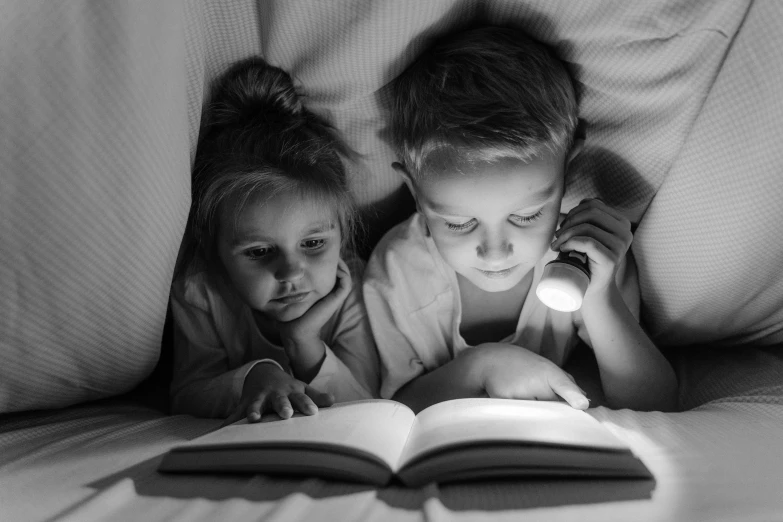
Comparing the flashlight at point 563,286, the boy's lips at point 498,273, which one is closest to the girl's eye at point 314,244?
the boy's lips at point 498,273

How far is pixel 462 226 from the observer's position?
0.87 metres

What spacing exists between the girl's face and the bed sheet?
221 mm

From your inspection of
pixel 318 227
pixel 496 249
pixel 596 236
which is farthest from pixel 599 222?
pixel 318 227

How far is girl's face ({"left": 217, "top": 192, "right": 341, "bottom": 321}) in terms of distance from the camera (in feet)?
3.04

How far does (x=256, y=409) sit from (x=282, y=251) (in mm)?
223

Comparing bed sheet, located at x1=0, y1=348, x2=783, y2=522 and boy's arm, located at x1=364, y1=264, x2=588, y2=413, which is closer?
bed sheet, located at x1=0, y1=348, x2=783, y2=522

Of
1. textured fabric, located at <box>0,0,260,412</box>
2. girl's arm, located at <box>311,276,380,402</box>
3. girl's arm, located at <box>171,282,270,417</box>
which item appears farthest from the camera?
girl's arm, located at <box>311,276,380,402</box>

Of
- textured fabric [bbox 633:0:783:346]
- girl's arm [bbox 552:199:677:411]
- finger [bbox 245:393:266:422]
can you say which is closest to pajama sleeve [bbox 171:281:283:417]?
finger [bbox 245:393:266:422]

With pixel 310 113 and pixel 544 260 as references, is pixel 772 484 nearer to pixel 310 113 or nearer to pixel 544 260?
pixel 544 260

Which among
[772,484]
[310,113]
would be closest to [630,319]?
[772,484]

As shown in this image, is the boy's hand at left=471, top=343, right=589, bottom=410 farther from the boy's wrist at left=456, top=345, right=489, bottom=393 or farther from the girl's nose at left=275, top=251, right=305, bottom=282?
the girl's nose at left=275, top=251, right=305, bottom=282

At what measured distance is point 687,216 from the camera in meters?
0.87

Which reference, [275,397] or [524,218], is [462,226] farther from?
[275,397]

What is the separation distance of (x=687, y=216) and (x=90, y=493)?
28.0 inches
